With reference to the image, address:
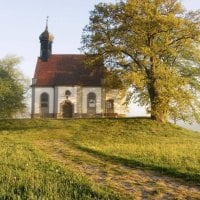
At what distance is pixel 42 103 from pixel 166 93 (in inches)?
957

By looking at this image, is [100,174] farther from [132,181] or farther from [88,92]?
[88,92]

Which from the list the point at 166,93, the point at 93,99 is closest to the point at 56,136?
the point at 166,93

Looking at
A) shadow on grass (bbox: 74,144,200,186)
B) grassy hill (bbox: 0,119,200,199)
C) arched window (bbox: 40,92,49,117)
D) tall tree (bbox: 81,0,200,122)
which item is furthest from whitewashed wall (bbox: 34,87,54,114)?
shadow on grass (bbox: 74,144,200,186)

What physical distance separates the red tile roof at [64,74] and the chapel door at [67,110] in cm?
283

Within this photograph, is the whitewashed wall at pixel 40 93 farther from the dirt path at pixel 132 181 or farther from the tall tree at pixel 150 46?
the dirt path at pixel 132 181

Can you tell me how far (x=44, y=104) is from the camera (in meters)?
55.5

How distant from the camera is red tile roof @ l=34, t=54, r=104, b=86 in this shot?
55594 mm

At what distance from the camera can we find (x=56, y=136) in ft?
104

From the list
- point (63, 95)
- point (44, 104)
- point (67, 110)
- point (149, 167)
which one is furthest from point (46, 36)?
point (149, 167)

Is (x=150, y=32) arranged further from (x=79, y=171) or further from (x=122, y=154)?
(x=79, y=171)

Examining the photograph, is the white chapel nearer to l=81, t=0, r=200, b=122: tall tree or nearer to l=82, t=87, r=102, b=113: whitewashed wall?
l=82, t=87, r=102, b=113: whitewashed wall

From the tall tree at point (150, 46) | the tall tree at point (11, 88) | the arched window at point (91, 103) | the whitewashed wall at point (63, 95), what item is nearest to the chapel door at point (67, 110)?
the whitewashed wall at point (63, 95)

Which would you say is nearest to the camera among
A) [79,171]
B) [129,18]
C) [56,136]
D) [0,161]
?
[79,171]

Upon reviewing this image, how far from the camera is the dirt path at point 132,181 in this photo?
1176 centimetres
